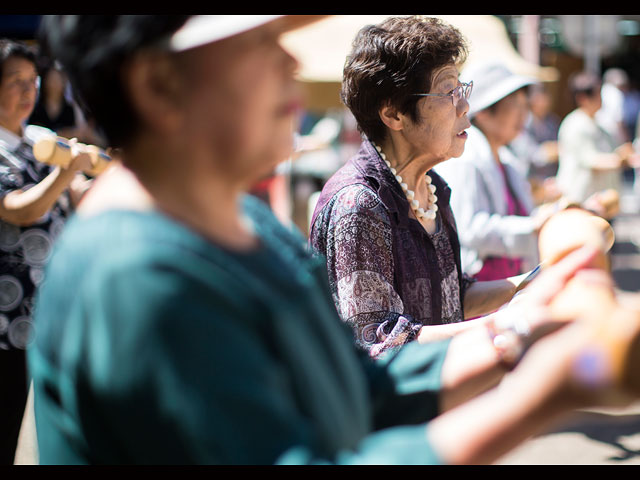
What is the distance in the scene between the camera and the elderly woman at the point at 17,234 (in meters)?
2.68

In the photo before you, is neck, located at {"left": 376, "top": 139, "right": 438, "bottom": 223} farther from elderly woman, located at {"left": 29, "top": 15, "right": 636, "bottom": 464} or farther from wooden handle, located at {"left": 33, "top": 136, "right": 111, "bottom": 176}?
wooden handle, located at {"left": 33, "top": 136, "right": 111, "bottom": 176}

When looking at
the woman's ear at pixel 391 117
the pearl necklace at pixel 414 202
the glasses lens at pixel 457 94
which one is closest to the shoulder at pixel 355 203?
the pearl necklace at pixel 414 202

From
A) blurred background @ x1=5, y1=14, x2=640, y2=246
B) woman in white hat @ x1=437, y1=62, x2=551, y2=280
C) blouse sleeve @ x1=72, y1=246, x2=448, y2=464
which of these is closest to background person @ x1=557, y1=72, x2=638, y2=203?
blurred background @ x1=5, y1=14, x2=640, y2=246

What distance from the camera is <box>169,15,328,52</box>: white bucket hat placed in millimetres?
878

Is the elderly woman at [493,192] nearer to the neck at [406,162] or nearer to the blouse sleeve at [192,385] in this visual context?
the neck at [406,162]

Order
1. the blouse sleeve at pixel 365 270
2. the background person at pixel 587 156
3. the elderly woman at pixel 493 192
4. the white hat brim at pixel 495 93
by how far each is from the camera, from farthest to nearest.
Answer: the background person at pixel 587 156, the white hat brim at pixel 495 93, the elderly woman at pixel 493 192, the blouse sleeve at pixel 365 270

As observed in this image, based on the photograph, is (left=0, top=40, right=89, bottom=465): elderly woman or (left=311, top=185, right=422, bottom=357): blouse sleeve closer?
(left=311, top=185, right=422, bottom=357): blouse sleeve

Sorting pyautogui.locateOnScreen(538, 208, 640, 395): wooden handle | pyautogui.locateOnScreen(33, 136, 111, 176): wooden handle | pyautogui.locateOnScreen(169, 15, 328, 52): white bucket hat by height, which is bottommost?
pyautogui.locateOnScreen(538, 208, 640, 395): wooden handle

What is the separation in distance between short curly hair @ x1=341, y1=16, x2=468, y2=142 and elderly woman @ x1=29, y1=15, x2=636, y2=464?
1.07 metres

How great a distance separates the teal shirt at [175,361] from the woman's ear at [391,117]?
1.24m

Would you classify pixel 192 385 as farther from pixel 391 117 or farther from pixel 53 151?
pixel 53 151

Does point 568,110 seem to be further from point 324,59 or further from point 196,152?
point 196,152

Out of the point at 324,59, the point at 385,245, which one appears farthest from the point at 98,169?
the point at 324,59

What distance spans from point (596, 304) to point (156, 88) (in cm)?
60
